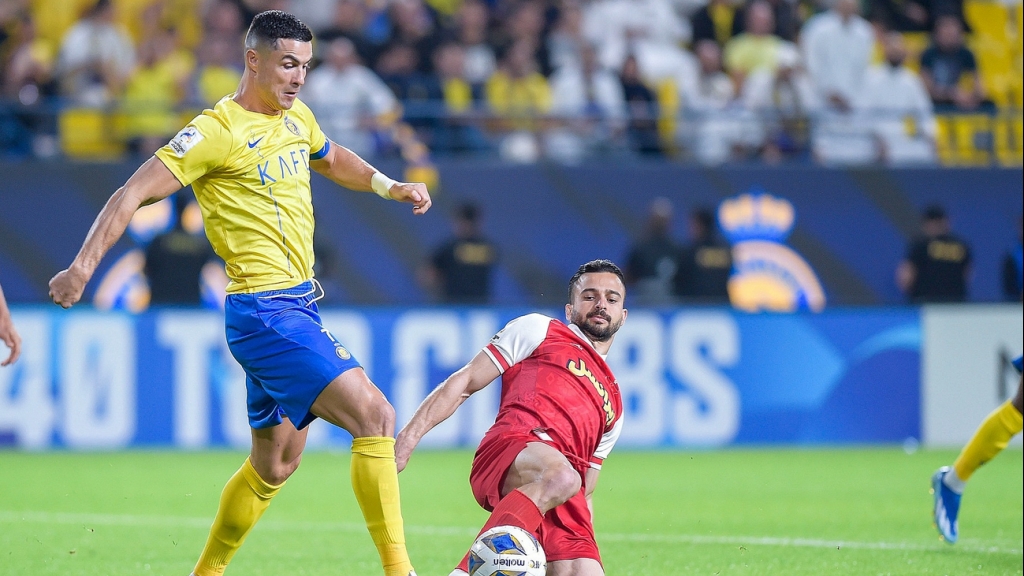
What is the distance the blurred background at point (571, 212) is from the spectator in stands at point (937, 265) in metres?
0.03

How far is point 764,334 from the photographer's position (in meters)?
12.9

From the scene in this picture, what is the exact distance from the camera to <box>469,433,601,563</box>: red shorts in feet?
16.2

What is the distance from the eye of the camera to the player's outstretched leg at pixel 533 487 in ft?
15.2

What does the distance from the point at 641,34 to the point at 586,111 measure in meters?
2.10

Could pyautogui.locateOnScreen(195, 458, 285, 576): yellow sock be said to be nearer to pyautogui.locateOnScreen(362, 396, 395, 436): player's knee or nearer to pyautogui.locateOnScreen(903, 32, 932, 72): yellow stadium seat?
pyautogui.locateOnScreen(362, 396, 395, 436): player's knee

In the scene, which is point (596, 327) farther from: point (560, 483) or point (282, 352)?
point (282, 352)

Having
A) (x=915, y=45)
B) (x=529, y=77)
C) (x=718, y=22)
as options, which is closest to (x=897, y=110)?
(x=915, y=45)

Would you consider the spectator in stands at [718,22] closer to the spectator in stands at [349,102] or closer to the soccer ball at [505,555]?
the spectator in stands at [349,102]

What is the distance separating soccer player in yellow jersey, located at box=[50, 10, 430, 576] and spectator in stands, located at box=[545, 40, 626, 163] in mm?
9487

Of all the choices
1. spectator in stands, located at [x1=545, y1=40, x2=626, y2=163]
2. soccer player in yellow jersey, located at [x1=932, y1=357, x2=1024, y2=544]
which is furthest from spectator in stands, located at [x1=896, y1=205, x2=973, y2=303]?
soccer player in yellow jersey, located at [x1=932, y1=357, x2=1024, y2=544]

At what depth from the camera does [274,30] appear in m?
5.05

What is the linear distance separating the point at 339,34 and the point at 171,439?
5.50 m

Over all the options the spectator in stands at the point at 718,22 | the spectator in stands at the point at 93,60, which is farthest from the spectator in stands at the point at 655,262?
the spectator in stands at the point at 93,60

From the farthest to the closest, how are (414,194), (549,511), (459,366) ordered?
(459,366) < (414,194) < (549,511)
